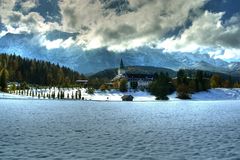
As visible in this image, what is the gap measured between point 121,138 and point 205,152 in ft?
40.0

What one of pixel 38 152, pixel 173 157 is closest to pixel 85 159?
pixel 38 152

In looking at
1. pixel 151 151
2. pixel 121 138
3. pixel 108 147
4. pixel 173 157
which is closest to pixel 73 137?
pixel 121 138

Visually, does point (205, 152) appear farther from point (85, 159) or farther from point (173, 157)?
point (85, 159)

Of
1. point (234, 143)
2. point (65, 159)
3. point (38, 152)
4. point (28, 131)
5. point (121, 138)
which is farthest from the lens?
point (28, 131)

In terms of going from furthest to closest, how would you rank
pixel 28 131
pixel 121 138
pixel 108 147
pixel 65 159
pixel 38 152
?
pixel 28 131 → pixel 121 138 → pixel 108 147 → pixel 38 152 → pixel 65 159

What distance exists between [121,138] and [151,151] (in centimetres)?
957

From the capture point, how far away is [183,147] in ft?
124

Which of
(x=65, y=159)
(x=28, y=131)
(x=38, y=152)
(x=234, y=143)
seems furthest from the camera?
(x=28, y=131)

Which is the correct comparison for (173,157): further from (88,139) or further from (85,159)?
(88,139)

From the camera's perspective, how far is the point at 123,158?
1238 inches

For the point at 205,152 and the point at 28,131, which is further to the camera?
the point at 28,131

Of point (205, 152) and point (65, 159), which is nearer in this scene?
point (65, 159)

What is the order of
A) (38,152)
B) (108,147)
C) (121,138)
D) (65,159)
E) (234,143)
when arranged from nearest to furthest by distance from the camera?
(65,159) → (38,152) → (108,147) → (234,143) → (121,138)

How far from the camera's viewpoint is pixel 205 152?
34.8 m
